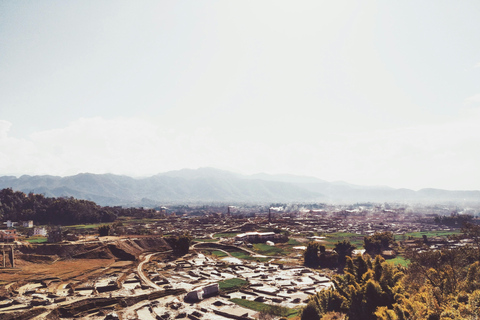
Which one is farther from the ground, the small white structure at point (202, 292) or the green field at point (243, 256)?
the small white structure at point (202, 292)

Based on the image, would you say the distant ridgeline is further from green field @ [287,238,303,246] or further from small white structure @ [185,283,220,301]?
small white structure @ [185,283,220,301]

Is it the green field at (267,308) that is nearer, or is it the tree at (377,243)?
the green field at (267,308)

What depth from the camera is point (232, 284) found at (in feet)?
143

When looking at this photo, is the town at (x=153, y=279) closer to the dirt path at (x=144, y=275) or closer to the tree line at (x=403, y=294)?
the dirt path at (x=144, y=275)

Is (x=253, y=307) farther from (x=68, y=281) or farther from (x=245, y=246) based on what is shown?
(x=245, y=246)

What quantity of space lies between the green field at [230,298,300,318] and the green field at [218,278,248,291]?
4206 mm

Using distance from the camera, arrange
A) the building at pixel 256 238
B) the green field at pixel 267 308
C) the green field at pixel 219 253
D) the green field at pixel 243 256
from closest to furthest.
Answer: the green field at pixel 267 308 → the green field at pixel 243 256 → the green field at pixel 219 253 → the building at pixel 256 238

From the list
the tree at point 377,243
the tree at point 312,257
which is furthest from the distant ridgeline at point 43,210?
the tree at point 377,243

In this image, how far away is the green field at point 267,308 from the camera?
32203 millimetres

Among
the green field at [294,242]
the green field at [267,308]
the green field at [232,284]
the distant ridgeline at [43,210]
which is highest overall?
the distant ridgeline at [43,210]

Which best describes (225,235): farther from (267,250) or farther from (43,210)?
(43,210)

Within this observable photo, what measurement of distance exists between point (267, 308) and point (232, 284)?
10.5 meters

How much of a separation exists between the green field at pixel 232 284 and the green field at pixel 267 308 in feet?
13.8

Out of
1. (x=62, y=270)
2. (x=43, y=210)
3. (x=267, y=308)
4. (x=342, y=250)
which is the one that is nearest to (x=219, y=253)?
(x=342, y=250)
